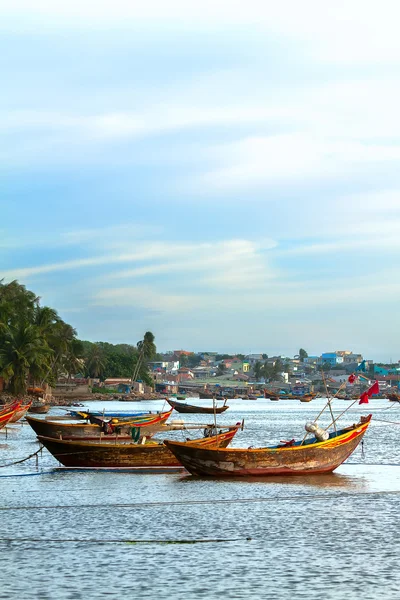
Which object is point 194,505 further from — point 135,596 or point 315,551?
point 135,596

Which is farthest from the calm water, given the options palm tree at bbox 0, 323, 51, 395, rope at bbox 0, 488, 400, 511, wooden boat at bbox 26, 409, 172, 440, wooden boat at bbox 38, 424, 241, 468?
palm tree at bbox 0, 323, 51, 395

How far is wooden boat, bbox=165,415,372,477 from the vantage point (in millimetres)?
29391

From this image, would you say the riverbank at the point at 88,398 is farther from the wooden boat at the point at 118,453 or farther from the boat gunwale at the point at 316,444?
the boat gunwale at the point at 316,444

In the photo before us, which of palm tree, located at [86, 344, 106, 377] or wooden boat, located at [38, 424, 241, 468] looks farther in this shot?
palm tree, located at [86, 344, 106, 377]

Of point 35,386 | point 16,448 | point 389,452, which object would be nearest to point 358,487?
point 389,452

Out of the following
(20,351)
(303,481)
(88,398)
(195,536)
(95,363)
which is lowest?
(195,536)

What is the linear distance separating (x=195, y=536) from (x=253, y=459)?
1026 cm

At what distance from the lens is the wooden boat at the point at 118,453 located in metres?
32.0

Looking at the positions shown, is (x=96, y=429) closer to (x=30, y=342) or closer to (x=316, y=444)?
(x=316, y=444)

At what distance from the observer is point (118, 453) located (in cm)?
3203

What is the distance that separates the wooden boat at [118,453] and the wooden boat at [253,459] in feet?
7.14

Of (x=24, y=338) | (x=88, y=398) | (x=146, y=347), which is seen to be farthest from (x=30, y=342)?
(x=146, y=347)

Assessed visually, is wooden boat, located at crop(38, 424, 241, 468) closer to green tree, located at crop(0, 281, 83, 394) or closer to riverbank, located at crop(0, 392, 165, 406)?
green tree, located at crop(0, 281, 83, 394)

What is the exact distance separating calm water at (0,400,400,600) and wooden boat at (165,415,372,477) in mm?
470
